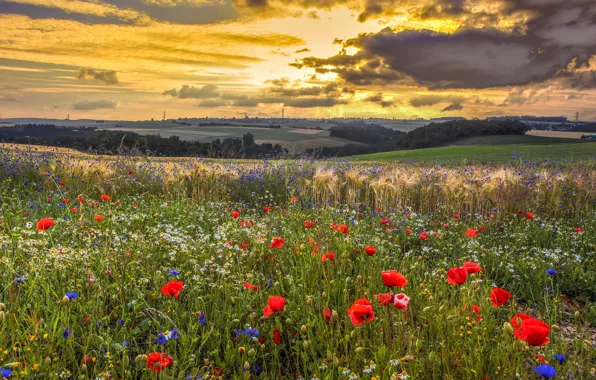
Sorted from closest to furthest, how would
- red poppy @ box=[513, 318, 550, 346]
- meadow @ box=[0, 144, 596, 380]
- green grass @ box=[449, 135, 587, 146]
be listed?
1. red poppy @ box=[513, 318, 550, 346]
2. meadow @ box=[0, 144, 596, 380]
3. green grass @ box=[449, 135, 587, 146]

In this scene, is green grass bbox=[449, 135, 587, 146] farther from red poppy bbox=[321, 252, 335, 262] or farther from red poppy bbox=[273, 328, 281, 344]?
red poppy bbox=[273, 328, 281, 344]

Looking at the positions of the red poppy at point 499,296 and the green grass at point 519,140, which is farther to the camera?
the green grass at point 519,140

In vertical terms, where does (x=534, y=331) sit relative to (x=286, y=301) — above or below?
above

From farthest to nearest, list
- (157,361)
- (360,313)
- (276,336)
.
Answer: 1. (276,336)
2. (360,313)
3. (157,361)

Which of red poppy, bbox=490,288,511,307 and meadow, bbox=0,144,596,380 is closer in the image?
red poppy, bbox=490,288,511,307

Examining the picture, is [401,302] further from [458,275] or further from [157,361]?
[157,361]

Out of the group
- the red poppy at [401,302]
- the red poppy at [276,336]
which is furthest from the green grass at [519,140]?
the red poppy at [401,302]

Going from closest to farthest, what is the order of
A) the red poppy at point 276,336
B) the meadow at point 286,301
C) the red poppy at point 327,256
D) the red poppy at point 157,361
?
the red poppy at point 157,361 → the meadow at point 286,301 → the red poppy at point 276,336 → the red poppy at point 327,256

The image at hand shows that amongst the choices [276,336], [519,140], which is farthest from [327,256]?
[519,140]

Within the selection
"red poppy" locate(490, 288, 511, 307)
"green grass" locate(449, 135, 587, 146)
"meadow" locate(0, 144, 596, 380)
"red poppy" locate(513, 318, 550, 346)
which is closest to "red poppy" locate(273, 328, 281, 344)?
"meadow" locate(0, 144, 596, 380)

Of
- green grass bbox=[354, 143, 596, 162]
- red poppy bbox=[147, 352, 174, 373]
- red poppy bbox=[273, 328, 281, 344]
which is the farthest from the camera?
green grass bbox=[354, 143, 596, 162]

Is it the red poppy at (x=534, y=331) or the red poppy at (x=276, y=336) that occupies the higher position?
the red poppy at (x=534, y=331)

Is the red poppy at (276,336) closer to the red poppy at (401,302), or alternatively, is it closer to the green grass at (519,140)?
the red poppy at (401,302)

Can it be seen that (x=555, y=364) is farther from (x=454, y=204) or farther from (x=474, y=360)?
(x=454, y=204)
